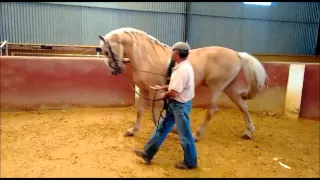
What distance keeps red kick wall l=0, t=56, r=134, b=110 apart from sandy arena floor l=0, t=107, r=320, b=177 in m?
0.22

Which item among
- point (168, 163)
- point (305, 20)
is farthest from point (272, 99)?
point (305, 20)

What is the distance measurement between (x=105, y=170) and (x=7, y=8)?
33.4ft

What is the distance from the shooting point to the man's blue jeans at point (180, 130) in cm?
323

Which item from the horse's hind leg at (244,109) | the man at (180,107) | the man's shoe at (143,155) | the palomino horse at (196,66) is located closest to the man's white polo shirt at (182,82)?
the man at (180,107)

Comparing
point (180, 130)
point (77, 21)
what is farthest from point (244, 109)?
point (77, 21)

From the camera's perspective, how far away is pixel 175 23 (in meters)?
13.5

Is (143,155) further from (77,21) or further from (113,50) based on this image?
(77,21)

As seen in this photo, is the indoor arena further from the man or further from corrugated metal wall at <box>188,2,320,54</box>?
corrugated metal wall at <box>188,2,320,54</box>

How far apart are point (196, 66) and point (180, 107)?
140 cm

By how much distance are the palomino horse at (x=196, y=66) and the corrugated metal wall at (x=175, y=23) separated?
8499 millimetres

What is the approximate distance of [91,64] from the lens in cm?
568

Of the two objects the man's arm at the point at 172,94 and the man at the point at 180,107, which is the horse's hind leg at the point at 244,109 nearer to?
the man at the point at 180,107

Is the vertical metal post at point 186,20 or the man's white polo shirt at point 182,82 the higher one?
the vertical metal post at point 186,20

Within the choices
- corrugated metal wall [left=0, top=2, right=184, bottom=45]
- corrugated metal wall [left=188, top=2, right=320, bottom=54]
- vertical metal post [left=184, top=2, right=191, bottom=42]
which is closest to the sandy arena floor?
corrugated metal wall [left=0, top=2, right=184, bottom=45]
